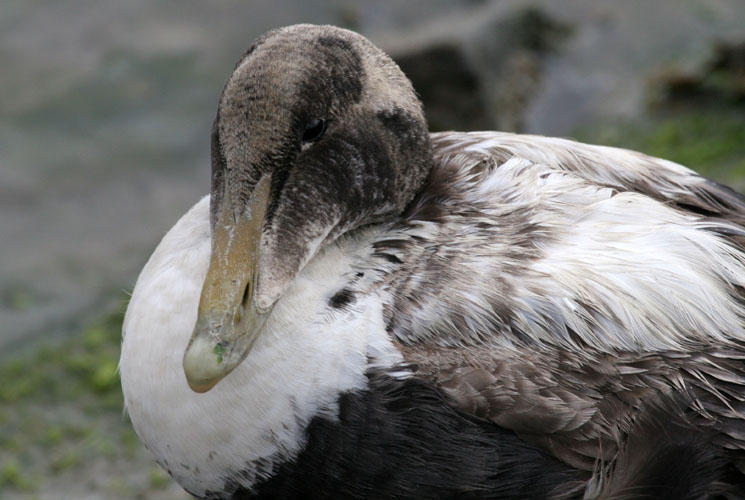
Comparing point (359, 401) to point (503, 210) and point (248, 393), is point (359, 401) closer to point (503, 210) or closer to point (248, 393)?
point (248, 393)

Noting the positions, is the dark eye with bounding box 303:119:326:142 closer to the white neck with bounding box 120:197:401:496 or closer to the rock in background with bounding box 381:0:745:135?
the white neck with bounding box 120:197:401:496

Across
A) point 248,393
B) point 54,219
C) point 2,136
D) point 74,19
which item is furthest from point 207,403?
point 74,19

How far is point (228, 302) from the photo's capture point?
2.79m

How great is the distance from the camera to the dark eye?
9.64 feet

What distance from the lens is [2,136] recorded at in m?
7.64

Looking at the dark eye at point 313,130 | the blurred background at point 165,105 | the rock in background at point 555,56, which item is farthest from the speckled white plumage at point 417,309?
the rock in background at point 555,56

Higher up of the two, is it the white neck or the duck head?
the duck head

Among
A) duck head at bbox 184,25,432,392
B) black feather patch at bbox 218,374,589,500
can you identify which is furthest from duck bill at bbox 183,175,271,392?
black feather patch at bbox 218,374,589,500

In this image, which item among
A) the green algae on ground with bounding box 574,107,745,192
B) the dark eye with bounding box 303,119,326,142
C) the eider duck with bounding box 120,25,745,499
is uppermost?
the dark eye with bounding box 303,119,326,142

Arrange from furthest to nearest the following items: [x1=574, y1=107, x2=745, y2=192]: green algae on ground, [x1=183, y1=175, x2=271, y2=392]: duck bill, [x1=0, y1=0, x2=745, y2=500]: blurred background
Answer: [x1=574, y1=107, x2=745, y2=192]: green algae on ground → [x1=0, y1=0, x2=745, y2=500]: blurred background → [x1=183, y1=175, x2=271, y2=392]: duck bill

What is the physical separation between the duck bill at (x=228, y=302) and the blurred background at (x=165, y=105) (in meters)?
2.54

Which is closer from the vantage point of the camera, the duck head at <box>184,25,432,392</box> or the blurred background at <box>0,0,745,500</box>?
the duck head at <box>184,25,432,392</box>

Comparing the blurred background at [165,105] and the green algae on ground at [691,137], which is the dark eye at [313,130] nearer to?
the blurred background at [165,105]

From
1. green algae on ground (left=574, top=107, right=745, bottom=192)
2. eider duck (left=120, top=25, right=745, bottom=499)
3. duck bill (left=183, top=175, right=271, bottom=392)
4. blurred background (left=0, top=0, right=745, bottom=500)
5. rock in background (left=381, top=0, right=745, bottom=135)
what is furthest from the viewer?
rock in background (left=381, top=0, right=745, bottom=135)
